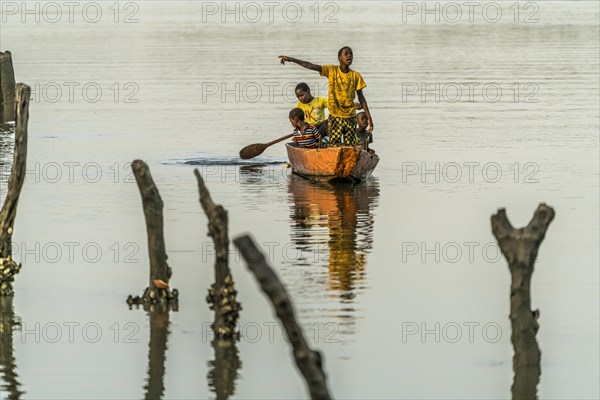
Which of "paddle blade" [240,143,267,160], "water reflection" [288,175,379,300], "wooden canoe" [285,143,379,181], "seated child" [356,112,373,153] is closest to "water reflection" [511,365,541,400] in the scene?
"water reflection" [288,175,379,300]

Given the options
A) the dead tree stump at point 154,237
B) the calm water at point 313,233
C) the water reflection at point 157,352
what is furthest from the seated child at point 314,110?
the water reflection at point 157,352

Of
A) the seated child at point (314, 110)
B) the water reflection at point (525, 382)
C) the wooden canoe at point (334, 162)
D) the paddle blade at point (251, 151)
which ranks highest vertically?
the seated child at point (314, 110)

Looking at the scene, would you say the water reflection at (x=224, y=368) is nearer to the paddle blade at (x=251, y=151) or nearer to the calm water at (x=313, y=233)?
the calm water at (x=313, y=233)

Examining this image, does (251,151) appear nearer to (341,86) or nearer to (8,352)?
A: (341,86)

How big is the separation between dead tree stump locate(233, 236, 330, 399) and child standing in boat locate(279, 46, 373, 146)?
14.3m

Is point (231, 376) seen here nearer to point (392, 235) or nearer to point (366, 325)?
point (366, 325)

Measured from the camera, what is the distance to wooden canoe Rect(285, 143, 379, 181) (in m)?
27.9

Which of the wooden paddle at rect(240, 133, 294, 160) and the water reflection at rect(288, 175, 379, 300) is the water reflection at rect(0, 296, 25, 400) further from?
the wooden paddle at rect(240, 133, 294, 160)

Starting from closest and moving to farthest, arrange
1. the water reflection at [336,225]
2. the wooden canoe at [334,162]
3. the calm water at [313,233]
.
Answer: the calm water at [313,233], the water reflection at [336,225], the wooden canoe at [334,162]

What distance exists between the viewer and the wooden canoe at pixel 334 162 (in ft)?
91.6

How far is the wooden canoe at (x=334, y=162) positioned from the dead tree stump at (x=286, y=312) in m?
15.4

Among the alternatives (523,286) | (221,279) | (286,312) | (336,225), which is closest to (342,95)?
(336,225)

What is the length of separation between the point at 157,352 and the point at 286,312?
18.9ft

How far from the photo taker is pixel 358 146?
27953mm
